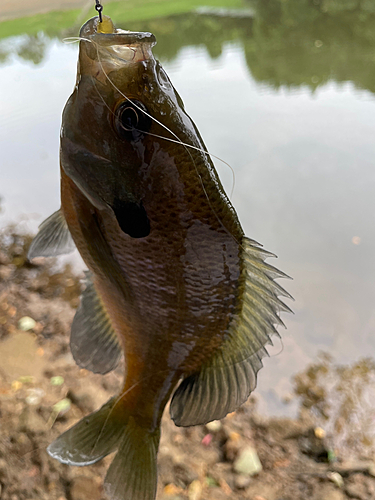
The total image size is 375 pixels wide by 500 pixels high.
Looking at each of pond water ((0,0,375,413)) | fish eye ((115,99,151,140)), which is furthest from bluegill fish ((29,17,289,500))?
pond water ((0,0,375,413))

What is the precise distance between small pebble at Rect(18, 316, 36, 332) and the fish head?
2.77 m

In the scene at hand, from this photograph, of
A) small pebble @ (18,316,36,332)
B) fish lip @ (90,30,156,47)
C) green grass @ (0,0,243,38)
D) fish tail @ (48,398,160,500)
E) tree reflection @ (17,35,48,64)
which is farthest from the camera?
tree reflection @ (17,35,48,64)

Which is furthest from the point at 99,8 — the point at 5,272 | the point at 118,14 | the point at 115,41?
the point at 118,14

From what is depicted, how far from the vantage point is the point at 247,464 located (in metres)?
2.34

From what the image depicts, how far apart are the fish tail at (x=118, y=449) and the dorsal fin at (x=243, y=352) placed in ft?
0.46

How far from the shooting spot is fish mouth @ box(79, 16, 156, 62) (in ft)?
2.14

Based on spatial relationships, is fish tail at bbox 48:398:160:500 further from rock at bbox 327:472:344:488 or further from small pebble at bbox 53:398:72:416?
rock at bbox 327:472:344:488

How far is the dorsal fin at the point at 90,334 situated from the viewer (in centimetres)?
110

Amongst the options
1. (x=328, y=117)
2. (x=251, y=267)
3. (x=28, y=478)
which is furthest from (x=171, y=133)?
(x=328, y=117)

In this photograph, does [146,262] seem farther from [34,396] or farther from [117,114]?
[34,396]

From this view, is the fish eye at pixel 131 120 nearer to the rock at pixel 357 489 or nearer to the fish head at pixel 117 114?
the fish head at pixel 117 114

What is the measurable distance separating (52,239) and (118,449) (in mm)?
585

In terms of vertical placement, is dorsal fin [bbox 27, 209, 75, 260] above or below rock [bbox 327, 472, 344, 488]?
above

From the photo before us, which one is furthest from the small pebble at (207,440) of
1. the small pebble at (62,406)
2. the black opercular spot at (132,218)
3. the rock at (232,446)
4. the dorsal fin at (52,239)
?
the black opercular spot at (132,218)
